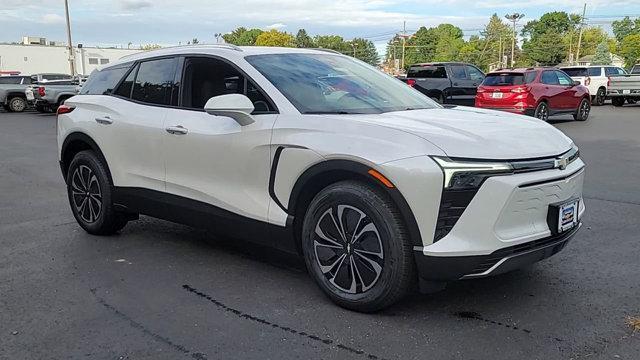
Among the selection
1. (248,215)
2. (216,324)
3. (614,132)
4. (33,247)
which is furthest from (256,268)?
(614,132)

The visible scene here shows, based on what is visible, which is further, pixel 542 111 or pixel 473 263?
pixel 542 111

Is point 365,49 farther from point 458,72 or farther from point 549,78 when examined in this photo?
point 549,78

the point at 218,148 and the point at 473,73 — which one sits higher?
the point at 473,73

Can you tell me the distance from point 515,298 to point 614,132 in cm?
1251

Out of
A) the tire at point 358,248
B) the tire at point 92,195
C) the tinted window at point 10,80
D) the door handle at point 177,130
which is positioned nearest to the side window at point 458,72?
the tire at point 92,195

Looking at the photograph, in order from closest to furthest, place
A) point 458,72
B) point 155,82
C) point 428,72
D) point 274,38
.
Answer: point 155,82 < point 458,72 < point 428,72 < point 274,38

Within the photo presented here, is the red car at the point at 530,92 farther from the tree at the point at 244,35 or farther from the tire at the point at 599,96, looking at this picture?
the tree at the point at 244,35

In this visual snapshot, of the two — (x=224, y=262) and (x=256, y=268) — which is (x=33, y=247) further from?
(x=256, y=268)

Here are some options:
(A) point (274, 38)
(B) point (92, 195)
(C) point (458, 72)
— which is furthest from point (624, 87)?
(A) point (274, 38)

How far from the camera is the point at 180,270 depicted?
4520mm

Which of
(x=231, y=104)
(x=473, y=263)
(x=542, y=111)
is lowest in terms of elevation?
(x=542, y=111)

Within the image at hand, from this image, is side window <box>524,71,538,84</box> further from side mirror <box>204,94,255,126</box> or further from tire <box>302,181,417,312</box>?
tire <box>302,181,417,312</box>

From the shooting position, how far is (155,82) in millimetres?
4969

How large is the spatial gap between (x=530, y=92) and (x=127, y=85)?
13234mm
